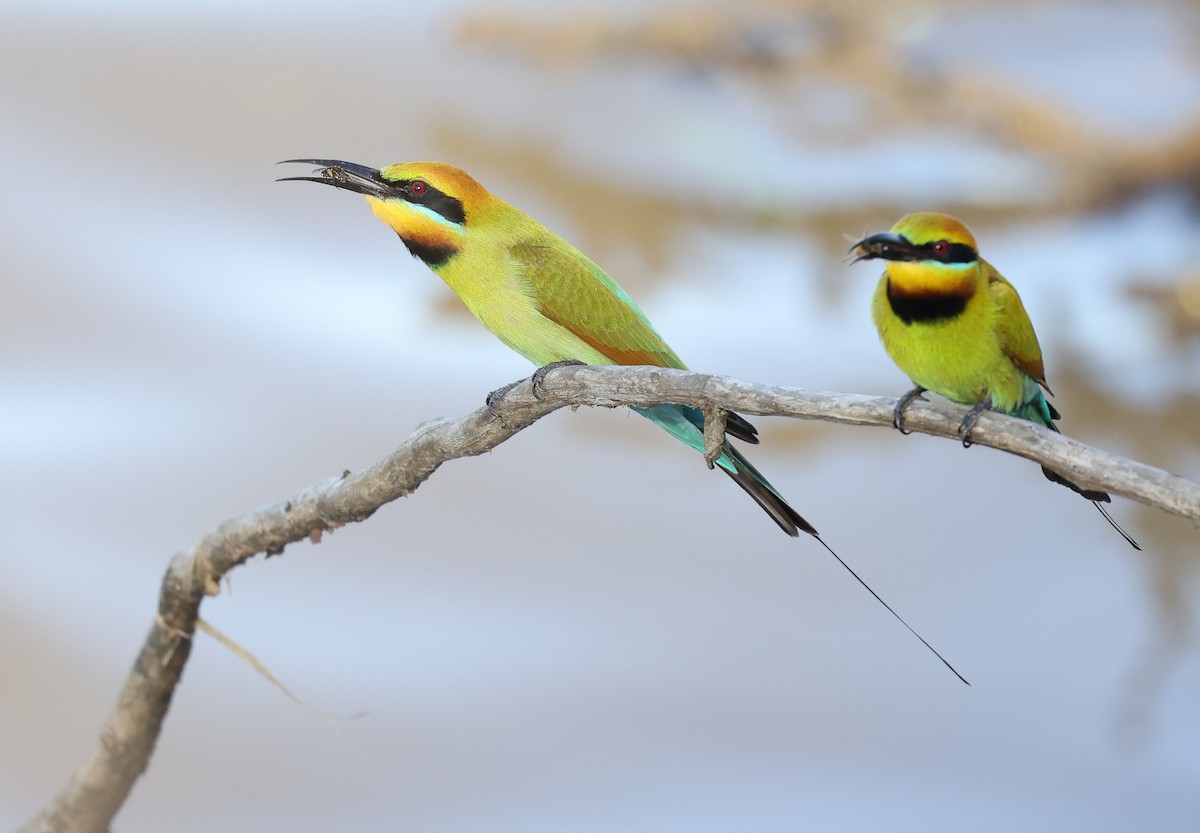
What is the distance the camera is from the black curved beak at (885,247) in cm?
128

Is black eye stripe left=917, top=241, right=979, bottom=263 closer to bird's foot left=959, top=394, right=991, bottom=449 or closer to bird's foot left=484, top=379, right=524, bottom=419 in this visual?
bird's foot left=959, top=394, right=991, bottom=449

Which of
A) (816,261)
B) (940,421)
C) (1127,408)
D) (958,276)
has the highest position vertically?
(816,261)

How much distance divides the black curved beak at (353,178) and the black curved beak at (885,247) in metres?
0.59

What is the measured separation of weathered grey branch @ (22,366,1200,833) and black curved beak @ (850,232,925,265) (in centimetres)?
15

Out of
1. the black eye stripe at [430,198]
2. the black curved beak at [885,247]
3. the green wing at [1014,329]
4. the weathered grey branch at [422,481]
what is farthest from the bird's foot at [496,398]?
the green wing at [1014,329]

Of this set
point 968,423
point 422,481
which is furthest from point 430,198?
point 968,423

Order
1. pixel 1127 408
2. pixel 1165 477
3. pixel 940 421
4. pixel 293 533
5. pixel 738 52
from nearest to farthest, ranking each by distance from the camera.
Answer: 1. pixel 1165 477
2. pixel 940 421
3. pixel 293 533
4. pixel 1127 408
5. pixel 738 52

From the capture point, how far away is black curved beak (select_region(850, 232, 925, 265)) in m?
1.28

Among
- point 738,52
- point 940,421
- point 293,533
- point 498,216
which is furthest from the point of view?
point 738,52

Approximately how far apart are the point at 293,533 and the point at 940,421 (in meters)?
0.97

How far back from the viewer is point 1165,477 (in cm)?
110

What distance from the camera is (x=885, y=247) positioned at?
1291mm

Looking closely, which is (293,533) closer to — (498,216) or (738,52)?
(498,216)

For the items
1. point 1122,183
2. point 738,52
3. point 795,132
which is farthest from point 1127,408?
point 738,52
